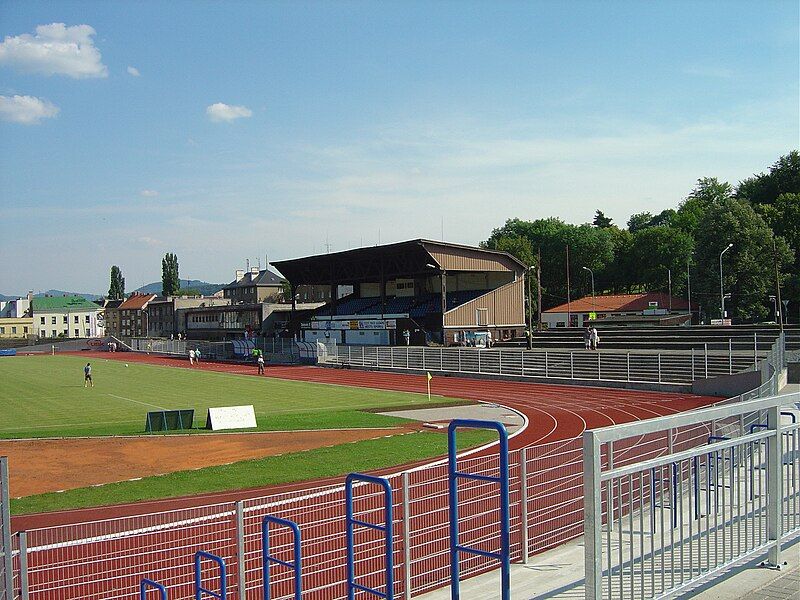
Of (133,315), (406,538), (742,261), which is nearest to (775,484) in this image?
(406,538)

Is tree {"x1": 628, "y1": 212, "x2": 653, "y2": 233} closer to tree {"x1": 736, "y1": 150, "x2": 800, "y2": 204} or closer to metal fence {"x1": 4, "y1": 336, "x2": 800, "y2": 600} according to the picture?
tree {"x1": 736, "y1": 150, "x2": 800, "y2": 204}

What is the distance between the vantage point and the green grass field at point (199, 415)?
1739 cm

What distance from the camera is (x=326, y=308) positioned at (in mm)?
81000

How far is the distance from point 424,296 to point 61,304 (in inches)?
4997

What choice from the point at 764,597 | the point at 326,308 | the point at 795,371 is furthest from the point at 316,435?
the point at 326,308

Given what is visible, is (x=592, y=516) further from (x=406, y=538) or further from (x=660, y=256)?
(x=660, y=256)

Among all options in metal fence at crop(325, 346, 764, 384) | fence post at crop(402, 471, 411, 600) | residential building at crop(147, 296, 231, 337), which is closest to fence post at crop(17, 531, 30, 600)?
fence post at crop(402, 471, 411, 600)

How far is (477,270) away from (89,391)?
110 ft

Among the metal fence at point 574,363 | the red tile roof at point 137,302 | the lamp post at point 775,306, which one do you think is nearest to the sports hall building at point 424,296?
the metal fence at point 574,363

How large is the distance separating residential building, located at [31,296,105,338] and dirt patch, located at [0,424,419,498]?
485 feet

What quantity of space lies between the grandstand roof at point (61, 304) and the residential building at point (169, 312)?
3623cm

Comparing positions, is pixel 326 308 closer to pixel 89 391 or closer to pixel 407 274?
pixel 407 274

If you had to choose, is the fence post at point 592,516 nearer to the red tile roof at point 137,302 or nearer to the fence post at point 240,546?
the fence post at point 240,546

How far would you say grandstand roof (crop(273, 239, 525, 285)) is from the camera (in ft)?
205
